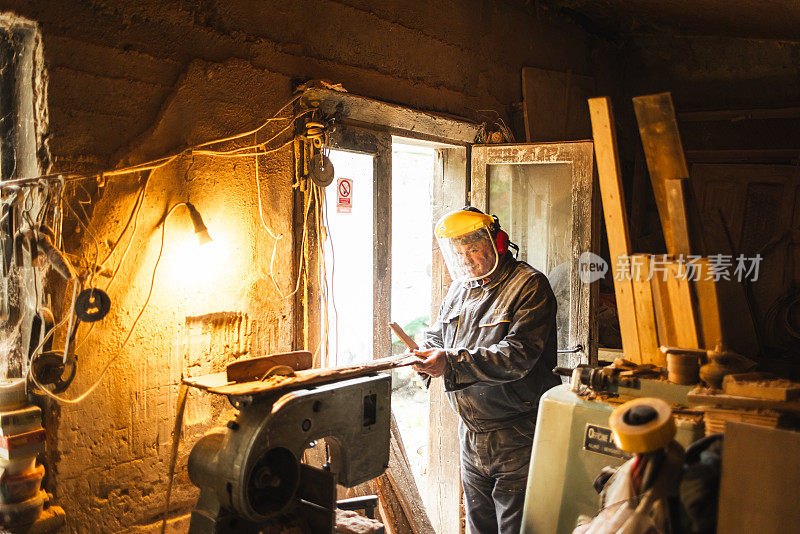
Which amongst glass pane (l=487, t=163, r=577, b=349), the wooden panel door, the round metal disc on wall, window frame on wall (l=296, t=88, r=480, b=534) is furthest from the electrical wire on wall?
glass pane (l=487, t=163, r=577, b=349)

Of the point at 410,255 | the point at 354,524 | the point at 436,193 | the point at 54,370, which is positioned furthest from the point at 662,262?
the point at 410,255

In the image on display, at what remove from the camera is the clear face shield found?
9.74 ft

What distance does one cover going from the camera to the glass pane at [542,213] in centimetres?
385

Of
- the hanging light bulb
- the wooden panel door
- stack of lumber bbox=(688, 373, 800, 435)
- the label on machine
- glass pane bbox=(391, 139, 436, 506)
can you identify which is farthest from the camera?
glass pane bbox=(391, 139, 436, 506)

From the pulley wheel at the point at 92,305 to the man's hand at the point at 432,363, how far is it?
3.95ft

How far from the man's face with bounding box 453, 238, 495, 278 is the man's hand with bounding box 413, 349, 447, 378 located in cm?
49

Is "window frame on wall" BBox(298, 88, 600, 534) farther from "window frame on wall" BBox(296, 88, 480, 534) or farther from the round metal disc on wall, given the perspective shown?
the round metal disc on wall

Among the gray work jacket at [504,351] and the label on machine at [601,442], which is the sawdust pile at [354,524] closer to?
the label on machine at [601,442]

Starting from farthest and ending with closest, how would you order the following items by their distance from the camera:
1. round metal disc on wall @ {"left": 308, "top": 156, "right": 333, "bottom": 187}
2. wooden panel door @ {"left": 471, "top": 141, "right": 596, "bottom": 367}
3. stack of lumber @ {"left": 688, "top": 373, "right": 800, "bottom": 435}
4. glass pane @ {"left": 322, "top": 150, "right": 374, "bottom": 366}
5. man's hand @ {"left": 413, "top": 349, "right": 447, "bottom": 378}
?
1. wooden panel door @ {"left": 471, "top": 141, "right": 596, "bottom": 367}
2. glass pane @ {"left": 322, "top": 150, "right": 374, "bottom": 366}
3. round metal disc on wall @ {"left": 308, "top": 156, "right": 333, "bottom": 187}
4. man's hand @ {"left": 413, "top": 349, "right": 447, "bottom": 378}
5. stack of lumber @ {"left": 688, "top": 373, "right": 800, "bottom": 435}

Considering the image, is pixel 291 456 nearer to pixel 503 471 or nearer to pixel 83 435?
pixel 83 435

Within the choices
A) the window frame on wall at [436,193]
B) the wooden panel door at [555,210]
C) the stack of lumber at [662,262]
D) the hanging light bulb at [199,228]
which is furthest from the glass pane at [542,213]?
the hanging light bulb at [199,228]

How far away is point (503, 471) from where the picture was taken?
2.85m

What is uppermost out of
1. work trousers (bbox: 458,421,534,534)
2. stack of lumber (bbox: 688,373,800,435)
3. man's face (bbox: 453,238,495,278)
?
man's face (bbox: 453,238,495,278)

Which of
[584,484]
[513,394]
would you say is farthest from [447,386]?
[584,484]
